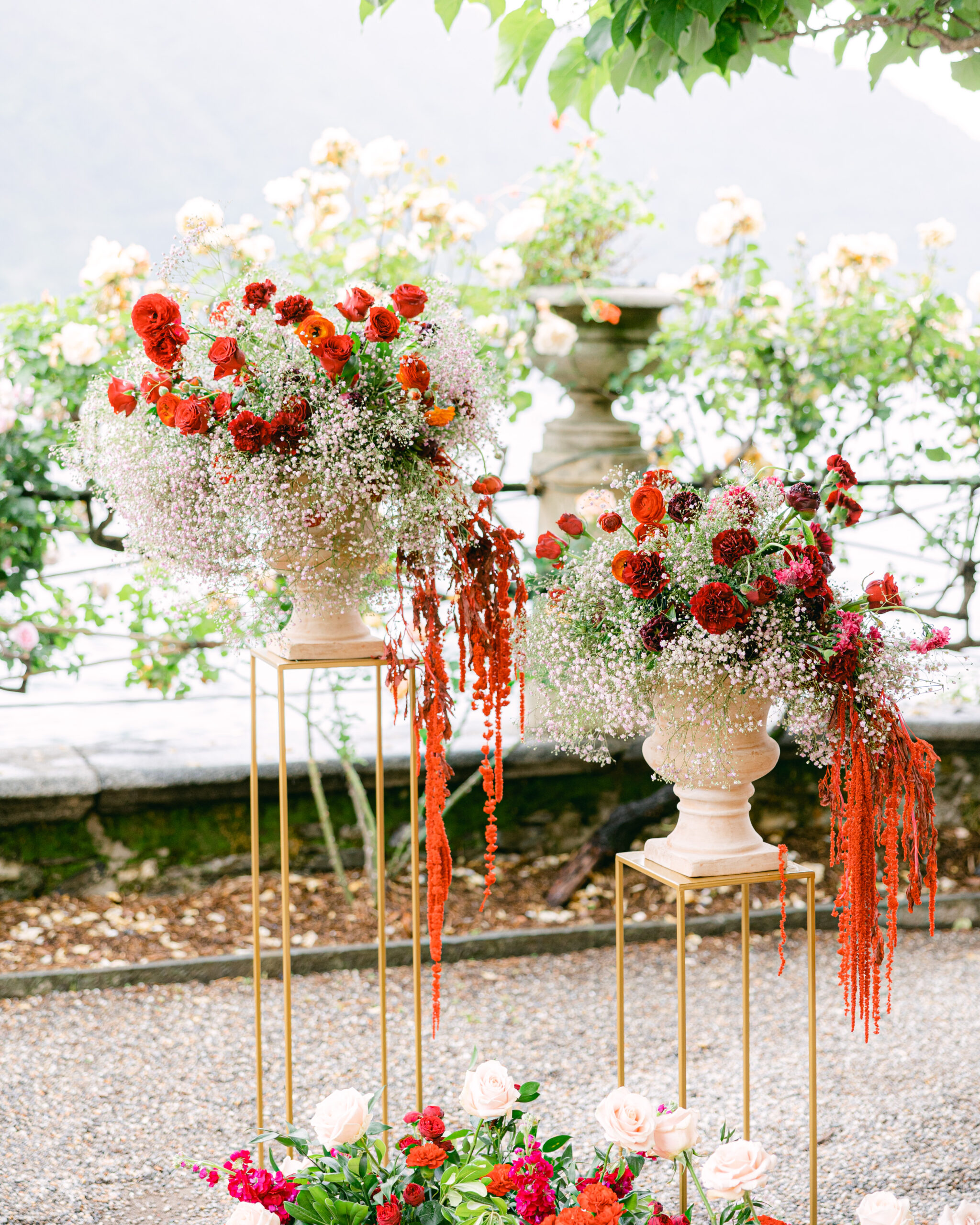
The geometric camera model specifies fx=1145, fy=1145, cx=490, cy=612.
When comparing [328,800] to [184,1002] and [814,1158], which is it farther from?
[814,1158]

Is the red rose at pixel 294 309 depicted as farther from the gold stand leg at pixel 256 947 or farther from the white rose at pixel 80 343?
the white rose at pixel 80 343

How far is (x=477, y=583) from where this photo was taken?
1668 mm

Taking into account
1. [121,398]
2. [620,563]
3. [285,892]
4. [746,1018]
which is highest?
[121,398]

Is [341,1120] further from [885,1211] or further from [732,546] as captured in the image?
[732,546]

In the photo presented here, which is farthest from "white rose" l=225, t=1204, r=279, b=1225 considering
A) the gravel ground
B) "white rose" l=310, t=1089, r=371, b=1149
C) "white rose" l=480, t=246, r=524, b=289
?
"white rose" l=480, t=246, r=524, b=289

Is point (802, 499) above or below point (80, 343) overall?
below

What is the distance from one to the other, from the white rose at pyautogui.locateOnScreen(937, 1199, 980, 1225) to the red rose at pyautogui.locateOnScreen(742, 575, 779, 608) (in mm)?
854

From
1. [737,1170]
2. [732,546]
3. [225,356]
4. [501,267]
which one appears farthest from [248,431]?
[501,267]

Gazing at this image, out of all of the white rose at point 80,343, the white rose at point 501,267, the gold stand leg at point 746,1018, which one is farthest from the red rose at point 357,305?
the white rose at point 501,267

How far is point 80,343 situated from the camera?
301 centimetres

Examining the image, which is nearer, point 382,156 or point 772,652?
point 772,652

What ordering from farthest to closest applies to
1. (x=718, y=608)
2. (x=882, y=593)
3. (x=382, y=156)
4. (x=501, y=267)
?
(x=501, y=267), (x=382, y=156), (x=882, y=593), (x=718, y=608)

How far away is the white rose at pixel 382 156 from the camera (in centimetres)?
312

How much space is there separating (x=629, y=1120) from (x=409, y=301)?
3.72 feet
